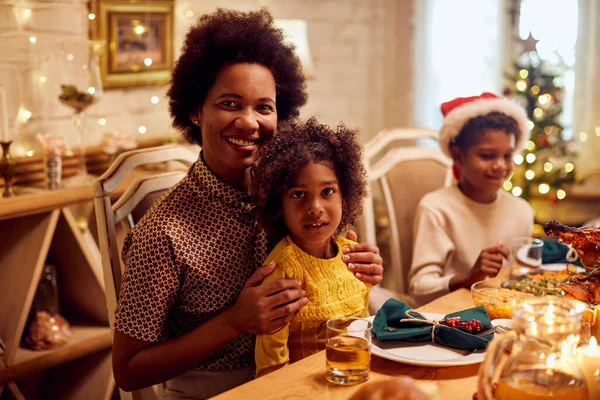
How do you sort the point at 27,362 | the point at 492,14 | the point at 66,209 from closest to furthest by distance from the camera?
1. the point at 27,362
2. the point at 66,209
3. the point at 492,14

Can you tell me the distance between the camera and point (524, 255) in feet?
6.78

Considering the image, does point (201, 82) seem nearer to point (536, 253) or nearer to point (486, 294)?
point (486, 294)

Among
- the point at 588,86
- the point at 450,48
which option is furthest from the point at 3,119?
the point at 588,86

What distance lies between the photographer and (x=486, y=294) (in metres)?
1.65

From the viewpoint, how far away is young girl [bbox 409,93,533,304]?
2461 millimetres

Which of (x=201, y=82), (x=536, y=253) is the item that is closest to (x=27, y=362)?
(x=201, y=82)

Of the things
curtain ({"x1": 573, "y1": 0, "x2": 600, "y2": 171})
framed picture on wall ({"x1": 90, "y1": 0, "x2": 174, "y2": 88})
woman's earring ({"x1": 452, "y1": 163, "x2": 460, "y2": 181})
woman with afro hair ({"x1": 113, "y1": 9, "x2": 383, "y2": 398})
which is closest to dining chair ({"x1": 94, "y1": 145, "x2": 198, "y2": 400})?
woman with afro hair ({"x1": 113, "y1": 9, "x2": 383, "y2": 398})

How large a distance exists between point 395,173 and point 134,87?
1.28 meters

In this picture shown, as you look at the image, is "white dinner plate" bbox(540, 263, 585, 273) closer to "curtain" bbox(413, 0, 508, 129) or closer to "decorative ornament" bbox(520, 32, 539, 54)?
"curtain" bbox(413, 0, 508, 129)

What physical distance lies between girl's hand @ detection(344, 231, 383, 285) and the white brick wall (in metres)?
1.53

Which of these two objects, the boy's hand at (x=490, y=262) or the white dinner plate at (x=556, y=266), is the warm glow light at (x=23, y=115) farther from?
the white dinner plate at (x=556, y=266)

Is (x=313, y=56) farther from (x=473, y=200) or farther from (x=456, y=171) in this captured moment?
(x=473, y=200)

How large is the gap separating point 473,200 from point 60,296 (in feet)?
4.89

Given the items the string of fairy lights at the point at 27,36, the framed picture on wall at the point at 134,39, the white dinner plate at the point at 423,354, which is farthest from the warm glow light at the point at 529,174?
the white dinner plate at the point at 423,354
